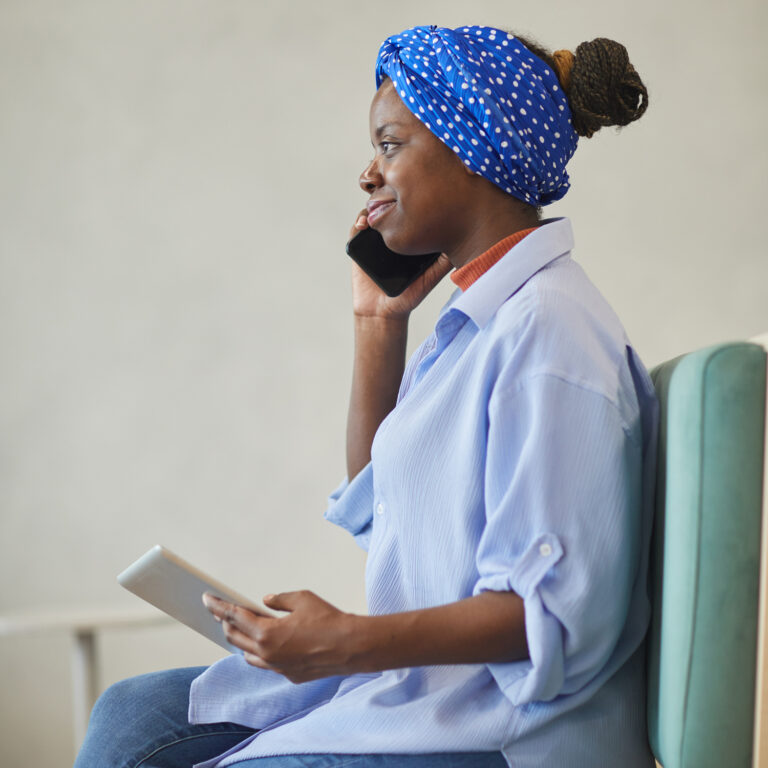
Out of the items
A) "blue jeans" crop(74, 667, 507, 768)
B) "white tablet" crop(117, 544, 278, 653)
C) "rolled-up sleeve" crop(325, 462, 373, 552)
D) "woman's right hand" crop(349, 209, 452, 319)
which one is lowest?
"blue jeans" crop(74, 667, 507, 768)

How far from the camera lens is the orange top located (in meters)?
1.05

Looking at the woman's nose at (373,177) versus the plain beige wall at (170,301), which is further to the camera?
the plain beige wall at (170,301)

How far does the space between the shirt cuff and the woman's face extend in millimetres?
432

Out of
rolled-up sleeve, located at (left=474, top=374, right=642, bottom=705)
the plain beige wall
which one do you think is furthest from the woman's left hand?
the plain beige wall

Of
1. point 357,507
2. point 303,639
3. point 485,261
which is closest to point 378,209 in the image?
point 485,261

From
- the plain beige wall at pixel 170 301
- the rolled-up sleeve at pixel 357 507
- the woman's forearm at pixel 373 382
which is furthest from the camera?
the plain beige wall at pixel 170 301

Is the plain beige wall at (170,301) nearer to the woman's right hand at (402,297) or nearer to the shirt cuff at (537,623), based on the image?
the woman's right hand at (402,297)

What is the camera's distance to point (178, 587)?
922 millimetres

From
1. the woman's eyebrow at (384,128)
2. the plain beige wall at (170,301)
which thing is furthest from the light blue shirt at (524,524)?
the plain beige wall at (170,301)

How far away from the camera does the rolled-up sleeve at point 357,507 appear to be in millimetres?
1218

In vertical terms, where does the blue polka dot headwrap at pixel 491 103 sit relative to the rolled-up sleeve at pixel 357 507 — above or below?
above

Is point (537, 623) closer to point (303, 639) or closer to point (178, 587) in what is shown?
point (303, 639)

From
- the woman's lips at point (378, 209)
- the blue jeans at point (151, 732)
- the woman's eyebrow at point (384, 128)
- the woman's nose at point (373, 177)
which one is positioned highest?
the woman's eyebrow at point (384, 128)

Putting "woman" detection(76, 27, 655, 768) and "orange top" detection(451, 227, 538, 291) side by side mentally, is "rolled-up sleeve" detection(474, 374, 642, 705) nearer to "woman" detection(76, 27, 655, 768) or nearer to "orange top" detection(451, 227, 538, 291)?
"woman" detection(76, 27, 655, 768)
